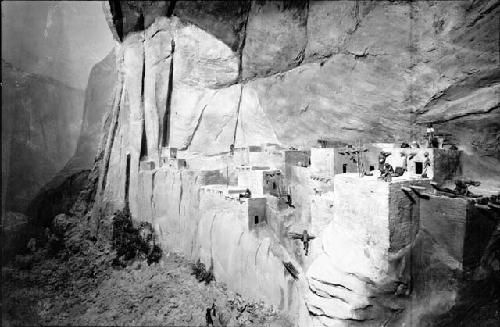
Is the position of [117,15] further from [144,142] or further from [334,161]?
[334,161]

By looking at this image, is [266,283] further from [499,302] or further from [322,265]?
[499,302]

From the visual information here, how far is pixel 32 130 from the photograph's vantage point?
181ft

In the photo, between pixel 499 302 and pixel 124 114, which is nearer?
pixel 499 302

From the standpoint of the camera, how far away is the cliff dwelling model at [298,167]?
15.4 metres

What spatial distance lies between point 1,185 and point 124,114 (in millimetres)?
20972

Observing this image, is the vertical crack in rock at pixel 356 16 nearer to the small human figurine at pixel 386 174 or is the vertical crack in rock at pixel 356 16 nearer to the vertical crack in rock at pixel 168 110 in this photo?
the small human figurine at pixel 386 174

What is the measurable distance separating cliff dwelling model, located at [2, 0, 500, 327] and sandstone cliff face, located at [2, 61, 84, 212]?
591 cm

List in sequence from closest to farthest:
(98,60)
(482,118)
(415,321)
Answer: (415,321) < (482,118) < (98,60)

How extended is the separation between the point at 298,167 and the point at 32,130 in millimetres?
48811

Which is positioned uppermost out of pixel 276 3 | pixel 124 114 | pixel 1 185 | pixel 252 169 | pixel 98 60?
pixel 98 60

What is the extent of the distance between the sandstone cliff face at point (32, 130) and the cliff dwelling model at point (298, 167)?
591cm

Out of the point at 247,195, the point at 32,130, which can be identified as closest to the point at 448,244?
the point at 247,195

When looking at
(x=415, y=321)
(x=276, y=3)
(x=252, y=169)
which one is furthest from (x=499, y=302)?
(x=276, y=3)

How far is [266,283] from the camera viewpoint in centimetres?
2070
